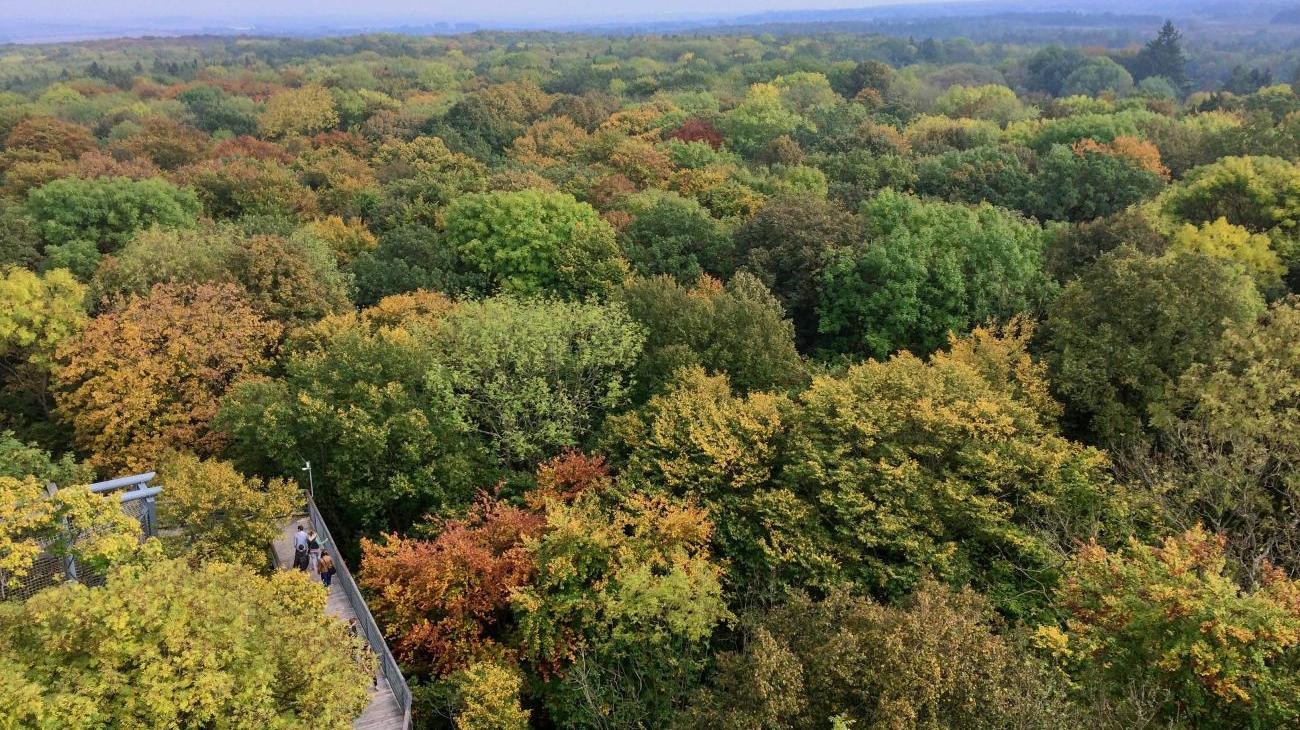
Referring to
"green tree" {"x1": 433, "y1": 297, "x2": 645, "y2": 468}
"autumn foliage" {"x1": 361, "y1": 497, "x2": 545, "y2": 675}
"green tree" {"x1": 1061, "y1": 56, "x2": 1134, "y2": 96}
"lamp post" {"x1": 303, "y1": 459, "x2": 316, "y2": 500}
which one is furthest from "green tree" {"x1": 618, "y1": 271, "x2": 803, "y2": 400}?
"green tree" {"x1": 1061, "y1": 56, "x2": 1134, "y2": 96}

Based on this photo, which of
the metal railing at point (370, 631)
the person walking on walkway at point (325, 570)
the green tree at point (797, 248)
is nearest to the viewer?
the metal railing at point (370, 631)

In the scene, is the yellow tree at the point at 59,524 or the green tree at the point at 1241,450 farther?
the green tree at the point at 1241,450

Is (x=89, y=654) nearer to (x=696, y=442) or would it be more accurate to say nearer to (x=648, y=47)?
(x=696, y=442)

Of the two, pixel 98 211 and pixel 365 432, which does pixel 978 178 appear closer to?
pixel 365 432

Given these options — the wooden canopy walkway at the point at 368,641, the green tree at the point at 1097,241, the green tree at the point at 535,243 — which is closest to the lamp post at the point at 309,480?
the wooden canopy walkway at the point at 368,641

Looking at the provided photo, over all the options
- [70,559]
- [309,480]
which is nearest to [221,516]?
[70,559]

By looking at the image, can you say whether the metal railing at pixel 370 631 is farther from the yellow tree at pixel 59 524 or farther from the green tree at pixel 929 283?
the green tree at pixel 929 283

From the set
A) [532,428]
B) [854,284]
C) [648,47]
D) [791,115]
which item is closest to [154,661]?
[532,428]
